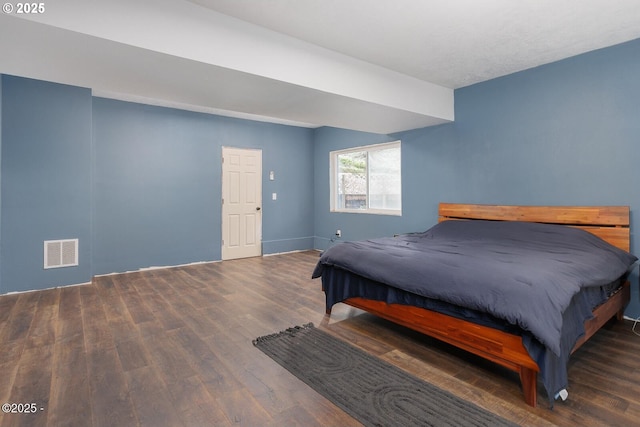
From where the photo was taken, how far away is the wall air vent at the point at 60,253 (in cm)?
407

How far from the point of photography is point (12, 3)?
186 centimetres

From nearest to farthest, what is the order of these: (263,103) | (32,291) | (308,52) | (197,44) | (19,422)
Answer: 1. (19,422)
2. (197,44)
3. (308,52)
4. (263,103)
5. (32,291)

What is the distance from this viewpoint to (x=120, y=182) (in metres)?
4.93

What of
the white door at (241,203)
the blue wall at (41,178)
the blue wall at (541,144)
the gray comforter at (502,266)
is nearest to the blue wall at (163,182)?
the white door at (241,203)

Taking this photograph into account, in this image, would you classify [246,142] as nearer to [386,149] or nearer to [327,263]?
[386,149]

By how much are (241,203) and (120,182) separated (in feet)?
6.43

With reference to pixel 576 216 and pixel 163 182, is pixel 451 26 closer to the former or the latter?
pixel 576 216

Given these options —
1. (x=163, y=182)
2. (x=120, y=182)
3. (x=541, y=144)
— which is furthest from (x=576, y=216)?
(x=120, y=182)

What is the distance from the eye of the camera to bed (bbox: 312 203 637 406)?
182 cm

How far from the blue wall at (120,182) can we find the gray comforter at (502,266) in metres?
3.22

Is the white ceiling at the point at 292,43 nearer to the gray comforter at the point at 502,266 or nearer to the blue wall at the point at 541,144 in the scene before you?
the blue wall at the point at 541,144

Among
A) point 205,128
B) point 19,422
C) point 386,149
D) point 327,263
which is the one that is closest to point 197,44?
point 327,263

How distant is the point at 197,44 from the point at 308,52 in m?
1.03

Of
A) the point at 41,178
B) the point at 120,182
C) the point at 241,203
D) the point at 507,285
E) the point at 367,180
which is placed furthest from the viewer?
the point at 241,203
